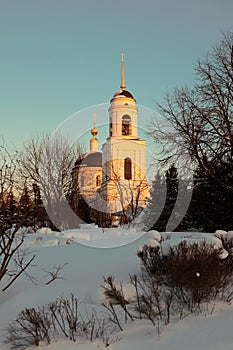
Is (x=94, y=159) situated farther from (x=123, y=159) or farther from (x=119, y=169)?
(x=119, y=169)

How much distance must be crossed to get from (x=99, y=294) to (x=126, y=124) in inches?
1262

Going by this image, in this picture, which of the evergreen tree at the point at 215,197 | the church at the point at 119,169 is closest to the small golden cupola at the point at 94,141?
the church at the point at 119,169

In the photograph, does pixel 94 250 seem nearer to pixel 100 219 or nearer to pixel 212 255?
pixel 212 255

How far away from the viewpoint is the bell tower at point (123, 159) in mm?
27297

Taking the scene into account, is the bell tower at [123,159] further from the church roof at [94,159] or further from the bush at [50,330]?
the bush at [50,330]

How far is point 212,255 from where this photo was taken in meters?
5.64

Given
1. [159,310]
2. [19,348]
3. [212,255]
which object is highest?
[212,255]

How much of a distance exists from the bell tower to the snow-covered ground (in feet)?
46.6

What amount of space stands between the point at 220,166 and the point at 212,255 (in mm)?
11068

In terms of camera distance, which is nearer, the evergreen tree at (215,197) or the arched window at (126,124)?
the evergreen tree at (215,197)

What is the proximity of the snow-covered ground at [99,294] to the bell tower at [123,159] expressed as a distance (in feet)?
46.6

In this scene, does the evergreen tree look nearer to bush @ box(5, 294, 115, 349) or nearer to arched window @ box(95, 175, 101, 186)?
bush @ box(5, 294, 115, 349)

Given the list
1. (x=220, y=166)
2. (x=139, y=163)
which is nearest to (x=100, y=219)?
(x=220, y=166)

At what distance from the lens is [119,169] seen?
101ft
